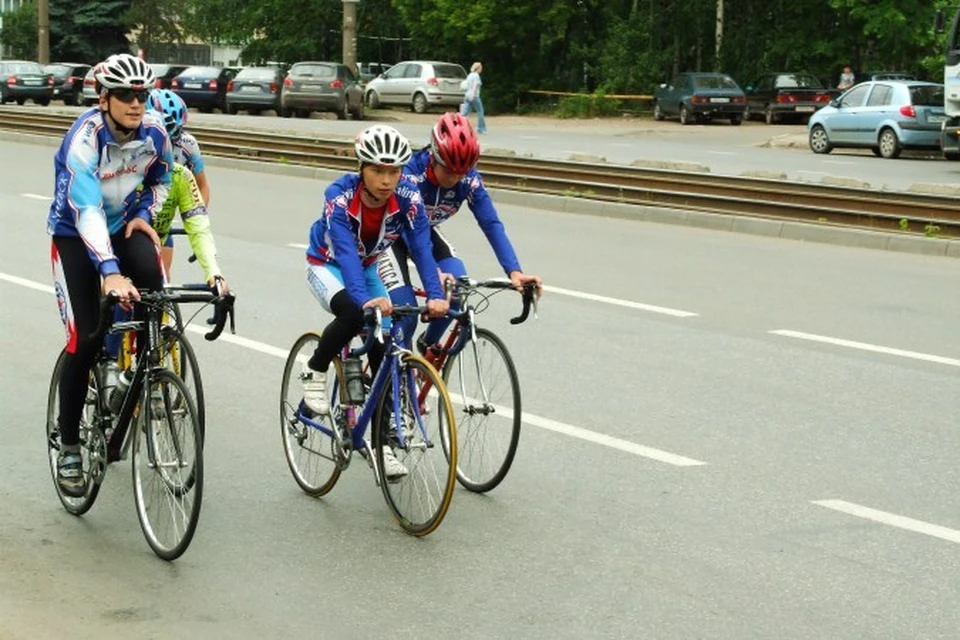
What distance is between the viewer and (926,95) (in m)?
32.6

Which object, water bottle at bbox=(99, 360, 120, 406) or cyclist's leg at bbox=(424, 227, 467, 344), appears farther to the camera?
cyclist's leg at bbox=(424, 227, 467, 344)

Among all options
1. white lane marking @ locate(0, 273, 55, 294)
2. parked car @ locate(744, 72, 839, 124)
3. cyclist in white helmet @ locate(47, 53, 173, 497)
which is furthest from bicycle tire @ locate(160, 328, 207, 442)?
parked car @ locate(744, 72, 839, 124)

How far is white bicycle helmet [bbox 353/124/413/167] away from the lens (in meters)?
6.62

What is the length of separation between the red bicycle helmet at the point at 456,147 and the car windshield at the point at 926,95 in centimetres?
2651

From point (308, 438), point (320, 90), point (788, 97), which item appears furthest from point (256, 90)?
point (308, 438)

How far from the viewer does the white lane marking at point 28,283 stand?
13.3 m

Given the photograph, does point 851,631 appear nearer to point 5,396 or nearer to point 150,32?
point 5,396

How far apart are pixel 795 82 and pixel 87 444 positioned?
44.3 m

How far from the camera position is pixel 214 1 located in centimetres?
7512

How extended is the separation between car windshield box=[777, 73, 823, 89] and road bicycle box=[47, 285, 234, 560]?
44.1 m

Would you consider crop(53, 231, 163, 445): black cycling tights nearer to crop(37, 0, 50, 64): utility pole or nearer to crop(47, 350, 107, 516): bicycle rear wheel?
crop(47, 350, 107, 516): bicycle rear wheel

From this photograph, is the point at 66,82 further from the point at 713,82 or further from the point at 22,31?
the point at 22,31

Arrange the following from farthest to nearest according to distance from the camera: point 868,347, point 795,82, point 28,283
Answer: point 795,82
point 28,283
point 868,347

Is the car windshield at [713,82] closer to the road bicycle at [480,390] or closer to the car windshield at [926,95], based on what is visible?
the car windshield at [926,95]
